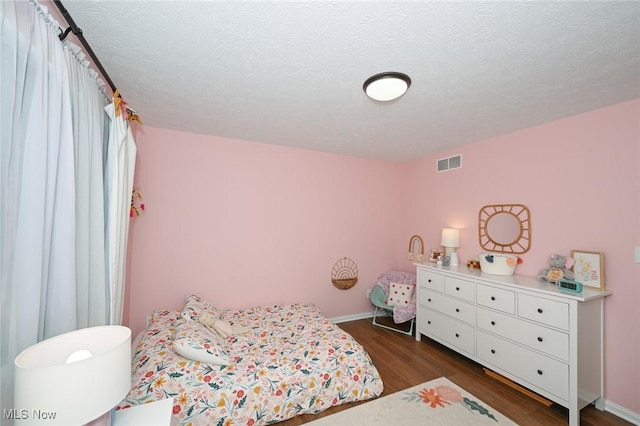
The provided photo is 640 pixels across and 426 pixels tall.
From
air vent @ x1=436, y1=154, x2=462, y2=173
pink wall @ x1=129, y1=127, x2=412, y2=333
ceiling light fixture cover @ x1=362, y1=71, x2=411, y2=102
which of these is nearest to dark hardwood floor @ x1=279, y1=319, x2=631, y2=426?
pink wall @ x1=129, y1=127, x2=412, y2=333

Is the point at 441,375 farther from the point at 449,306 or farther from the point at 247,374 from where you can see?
the point at 247,374

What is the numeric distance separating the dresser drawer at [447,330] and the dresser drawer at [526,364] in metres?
0.11

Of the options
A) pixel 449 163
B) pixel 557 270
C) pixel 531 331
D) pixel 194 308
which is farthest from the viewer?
pixel 449 163

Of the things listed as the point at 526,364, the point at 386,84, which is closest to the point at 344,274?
the point at 526,364

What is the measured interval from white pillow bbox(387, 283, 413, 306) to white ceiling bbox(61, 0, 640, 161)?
2.25 m

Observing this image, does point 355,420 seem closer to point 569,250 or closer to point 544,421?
point 544,421

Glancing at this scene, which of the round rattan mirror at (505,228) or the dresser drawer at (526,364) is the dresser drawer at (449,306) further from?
the round rattan mirror at (505,228)

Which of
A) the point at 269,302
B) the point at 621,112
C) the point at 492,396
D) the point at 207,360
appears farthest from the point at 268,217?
the point at 621,112

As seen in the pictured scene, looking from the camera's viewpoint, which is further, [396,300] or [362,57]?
[396,300]

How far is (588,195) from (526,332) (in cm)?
133

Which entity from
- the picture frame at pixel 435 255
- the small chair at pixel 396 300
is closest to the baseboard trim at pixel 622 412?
the small chair at pixel 396 300

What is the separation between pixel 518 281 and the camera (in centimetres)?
235

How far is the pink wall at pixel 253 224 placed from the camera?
9.17ft

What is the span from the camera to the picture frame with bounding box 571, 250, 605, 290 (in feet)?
6.81
